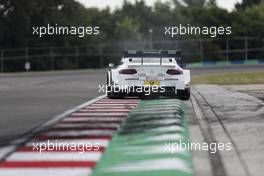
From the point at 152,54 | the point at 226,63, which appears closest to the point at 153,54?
the point at 152,54

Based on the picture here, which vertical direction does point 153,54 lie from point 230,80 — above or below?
above

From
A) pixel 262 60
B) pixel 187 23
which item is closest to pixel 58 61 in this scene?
pixel 262 60

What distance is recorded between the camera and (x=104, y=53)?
6022 centimetres

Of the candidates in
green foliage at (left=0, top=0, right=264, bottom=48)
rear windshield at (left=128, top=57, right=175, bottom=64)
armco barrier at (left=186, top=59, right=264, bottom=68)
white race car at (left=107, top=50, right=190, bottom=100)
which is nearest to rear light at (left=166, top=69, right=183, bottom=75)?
white race car at (left=107, top=50, right=190, bottom=100)

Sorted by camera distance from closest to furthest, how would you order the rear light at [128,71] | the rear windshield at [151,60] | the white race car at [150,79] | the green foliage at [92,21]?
1. the white race car at [150,79]
2. the rear light at [128,71]
3. the rear windshield at [151,60]
4. the green foliage at [92,21]

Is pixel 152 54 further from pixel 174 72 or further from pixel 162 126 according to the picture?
pixel 162 126

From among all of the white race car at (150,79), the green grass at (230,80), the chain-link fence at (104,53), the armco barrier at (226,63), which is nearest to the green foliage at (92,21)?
the chain-link fence at (104,53)

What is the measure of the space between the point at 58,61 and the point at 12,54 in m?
4.17

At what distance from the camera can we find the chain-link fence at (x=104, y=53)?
5766 centimetres

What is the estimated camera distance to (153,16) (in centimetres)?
9931

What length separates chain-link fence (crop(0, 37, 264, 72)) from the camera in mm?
57656

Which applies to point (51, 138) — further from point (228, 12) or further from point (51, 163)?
point (228, 12)

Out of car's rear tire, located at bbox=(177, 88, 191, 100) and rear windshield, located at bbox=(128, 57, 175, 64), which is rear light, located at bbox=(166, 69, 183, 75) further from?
rear windshield, located at bbox=(128, 57, 175, 64)

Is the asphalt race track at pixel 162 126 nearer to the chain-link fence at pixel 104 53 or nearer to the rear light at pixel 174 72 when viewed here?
the rear light at pixel 174 72
